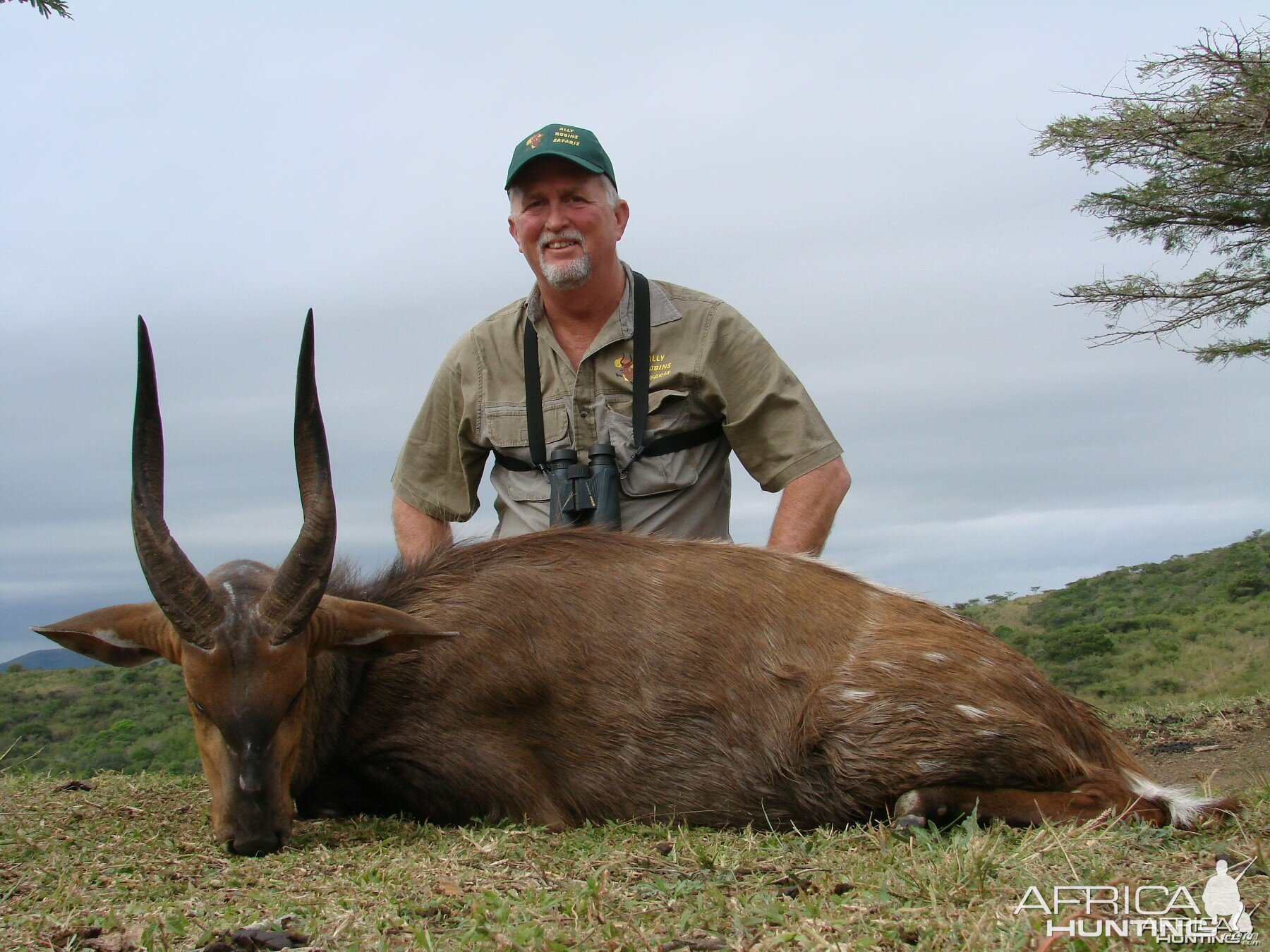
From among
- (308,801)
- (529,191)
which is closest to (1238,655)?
(529,191)

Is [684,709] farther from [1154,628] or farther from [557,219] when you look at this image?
[1154,628]

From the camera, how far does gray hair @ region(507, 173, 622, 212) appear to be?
6328mm

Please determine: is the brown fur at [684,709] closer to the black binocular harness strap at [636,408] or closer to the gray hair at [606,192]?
the black binocular harness strap at [636,408]

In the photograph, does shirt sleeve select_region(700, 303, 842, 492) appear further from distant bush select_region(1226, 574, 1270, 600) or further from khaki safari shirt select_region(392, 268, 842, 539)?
distant bush select_region(1226, 574, 1270, 600)

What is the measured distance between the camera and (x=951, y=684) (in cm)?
407

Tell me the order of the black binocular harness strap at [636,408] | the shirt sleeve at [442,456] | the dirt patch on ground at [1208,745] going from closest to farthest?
1. the black binocular harness strap at [636,408]
2. the shirt sleeve at [442,456]
3. the dirt patch on ground at [1208,745]

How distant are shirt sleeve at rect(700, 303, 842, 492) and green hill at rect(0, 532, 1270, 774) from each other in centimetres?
122

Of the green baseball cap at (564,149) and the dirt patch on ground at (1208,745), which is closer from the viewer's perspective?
the green baseball cap at (564,149)

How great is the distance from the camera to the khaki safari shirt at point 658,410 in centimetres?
606

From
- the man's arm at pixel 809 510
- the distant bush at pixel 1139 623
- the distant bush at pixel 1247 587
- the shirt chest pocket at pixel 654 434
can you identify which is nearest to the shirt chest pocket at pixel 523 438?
the shirt chest pocket at pixel 654 434

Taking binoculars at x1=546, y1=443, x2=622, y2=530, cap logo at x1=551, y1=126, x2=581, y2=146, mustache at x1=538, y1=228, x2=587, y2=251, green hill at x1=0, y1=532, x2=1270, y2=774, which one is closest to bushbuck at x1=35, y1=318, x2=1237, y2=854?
binoculars at x1=546, y1=443, x2=622, y2=530

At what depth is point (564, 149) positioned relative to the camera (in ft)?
19.9

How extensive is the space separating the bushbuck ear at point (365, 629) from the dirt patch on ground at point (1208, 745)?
4421 mm

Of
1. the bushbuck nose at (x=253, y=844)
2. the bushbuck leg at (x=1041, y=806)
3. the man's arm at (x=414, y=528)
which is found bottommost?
the bushbuck leg at (x=1041, y=806)
